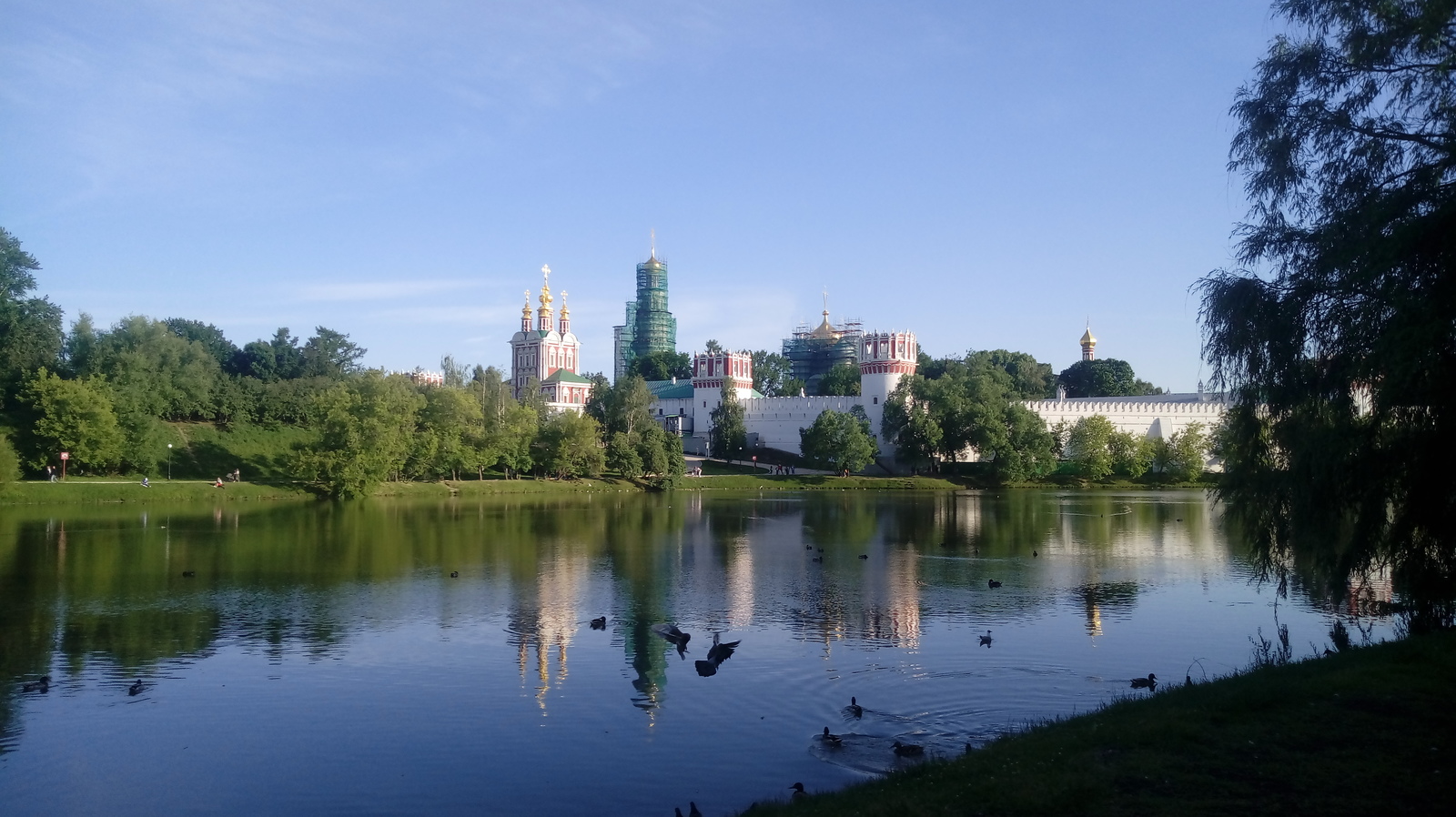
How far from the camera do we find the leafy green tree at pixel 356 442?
44625 millimetres

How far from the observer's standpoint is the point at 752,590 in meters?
20.3

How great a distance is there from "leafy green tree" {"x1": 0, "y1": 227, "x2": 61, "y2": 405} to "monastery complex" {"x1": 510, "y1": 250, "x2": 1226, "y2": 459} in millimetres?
26407

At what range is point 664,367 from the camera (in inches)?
3947

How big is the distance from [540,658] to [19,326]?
151 feet

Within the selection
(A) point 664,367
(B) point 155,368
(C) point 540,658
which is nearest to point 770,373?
(A) point 664,367

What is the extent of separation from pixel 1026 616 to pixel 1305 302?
7237mm

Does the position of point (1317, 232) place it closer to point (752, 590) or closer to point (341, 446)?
point (752, 590)

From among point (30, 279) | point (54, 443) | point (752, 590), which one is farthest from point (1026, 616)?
point (30, 279)

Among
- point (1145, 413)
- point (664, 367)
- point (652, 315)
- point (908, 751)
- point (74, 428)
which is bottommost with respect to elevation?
point (908, 751)

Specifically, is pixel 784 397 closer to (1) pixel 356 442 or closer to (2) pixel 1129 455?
(2) pixel 1129 455

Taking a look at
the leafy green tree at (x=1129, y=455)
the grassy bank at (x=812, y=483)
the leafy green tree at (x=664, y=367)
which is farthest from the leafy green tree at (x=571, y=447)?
the leafy green tree at (x=664, y=367)

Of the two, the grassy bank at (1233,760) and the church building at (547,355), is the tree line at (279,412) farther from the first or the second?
the grassy bank at (1233,760)

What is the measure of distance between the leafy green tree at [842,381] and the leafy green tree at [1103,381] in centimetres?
2053

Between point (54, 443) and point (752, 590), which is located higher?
point (54, 443)
